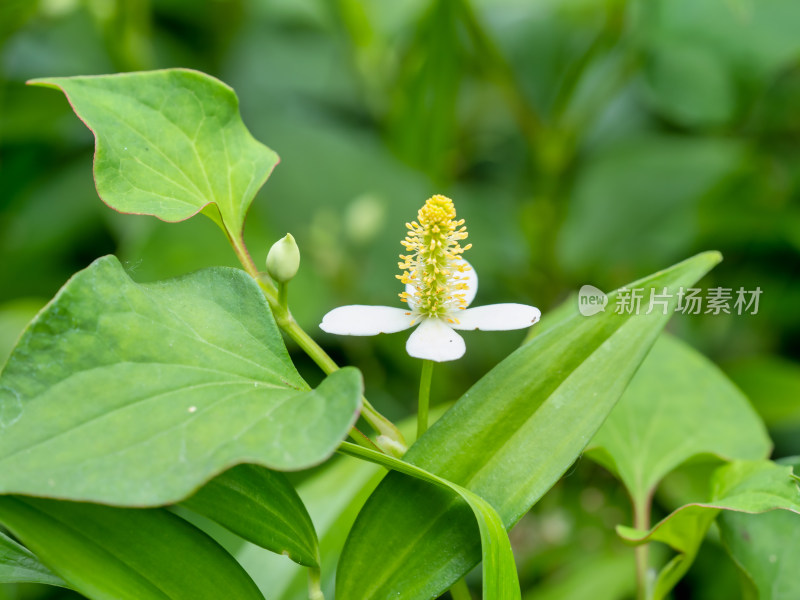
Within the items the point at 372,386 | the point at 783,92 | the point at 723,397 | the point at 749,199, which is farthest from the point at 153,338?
the point at 783,92

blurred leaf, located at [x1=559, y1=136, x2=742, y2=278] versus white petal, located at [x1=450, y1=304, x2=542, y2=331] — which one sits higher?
white petal, located at [x1=450, y1=304, x2=542, y2=331]

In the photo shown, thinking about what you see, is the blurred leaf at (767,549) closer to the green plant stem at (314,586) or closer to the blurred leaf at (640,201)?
the green plant stem at (314,586)

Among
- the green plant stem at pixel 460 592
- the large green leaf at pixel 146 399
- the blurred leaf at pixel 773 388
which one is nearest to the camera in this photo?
the large green leaf at pixel 146 399

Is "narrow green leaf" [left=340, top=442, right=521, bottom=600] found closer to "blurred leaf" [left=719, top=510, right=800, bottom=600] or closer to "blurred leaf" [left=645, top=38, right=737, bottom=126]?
"blurred leaf" [left=719, top=510, right=800, bottom=600]

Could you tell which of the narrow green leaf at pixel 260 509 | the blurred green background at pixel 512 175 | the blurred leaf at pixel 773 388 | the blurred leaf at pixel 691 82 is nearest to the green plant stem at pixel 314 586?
the narrow green leaf at pixel 260 509

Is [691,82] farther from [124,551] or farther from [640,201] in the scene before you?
[124,551]

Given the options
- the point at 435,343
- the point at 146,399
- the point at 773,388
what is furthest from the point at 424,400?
the point at 773,388

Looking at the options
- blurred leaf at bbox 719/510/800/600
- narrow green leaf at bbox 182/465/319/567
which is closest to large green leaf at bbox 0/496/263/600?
narrow green leaf at bbox 182/465/319/567
